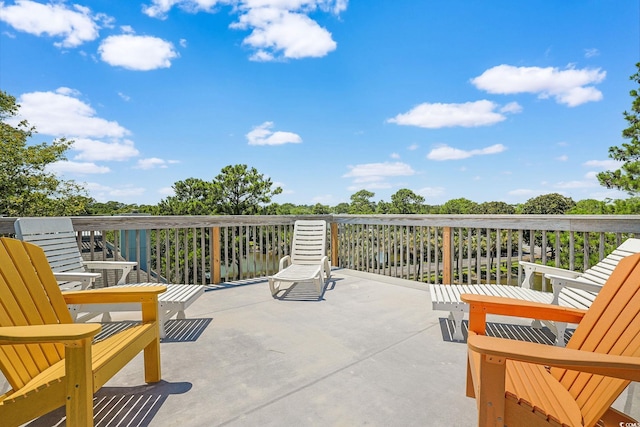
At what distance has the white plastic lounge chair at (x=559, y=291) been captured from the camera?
2658 millimetres

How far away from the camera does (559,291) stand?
2.82 meters

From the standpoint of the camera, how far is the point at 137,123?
20.5 m

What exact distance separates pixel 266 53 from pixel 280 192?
12243 mm

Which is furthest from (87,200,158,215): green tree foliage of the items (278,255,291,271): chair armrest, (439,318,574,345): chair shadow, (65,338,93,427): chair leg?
(65,338,93,427): chair leg

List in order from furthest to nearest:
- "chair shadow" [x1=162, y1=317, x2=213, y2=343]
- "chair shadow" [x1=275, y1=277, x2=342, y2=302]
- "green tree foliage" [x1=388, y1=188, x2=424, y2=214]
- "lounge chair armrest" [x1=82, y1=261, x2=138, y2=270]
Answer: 1. "green tree foliage" [x1=388, y1=188, x2=424, y2=214]
2. "chair shadow" [x1=275, y1=277, x2=342, y2=302]
3. "lounge chair armrest" [x1=82, y1=261, x2=138, y2=270]
4. "chair shadow" [x1=162, y1=317, x2=213, y2=343]

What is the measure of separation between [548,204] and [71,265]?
3738 centimetres

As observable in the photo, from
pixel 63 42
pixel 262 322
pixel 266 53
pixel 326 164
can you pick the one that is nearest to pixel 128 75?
pixel 63 42

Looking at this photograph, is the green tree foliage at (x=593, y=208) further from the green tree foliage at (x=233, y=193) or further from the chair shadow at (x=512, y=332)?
the green tree foliage at (x=233, y=193)

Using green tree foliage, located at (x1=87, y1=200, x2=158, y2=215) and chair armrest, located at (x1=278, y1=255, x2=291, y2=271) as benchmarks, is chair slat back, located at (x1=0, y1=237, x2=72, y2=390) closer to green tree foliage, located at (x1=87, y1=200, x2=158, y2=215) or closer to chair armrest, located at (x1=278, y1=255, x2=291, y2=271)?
chair armrest, located at (x1=278, y1=255, x2=291, y2=271)

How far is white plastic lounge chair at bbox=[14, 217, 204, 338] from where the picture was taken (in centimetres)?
293

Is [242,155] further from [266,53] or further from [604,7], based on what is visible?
[604,7]

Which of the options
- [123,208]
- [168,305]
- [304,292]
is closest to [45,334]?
[168,305]

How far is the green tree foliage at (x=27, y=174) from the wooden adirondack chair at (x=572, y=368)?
17817mm

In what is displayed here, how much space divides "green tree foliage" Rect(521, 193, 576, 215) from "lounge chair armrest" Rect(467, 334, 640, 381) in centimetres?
3564
